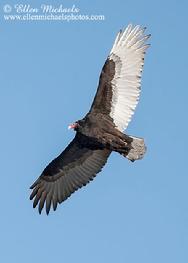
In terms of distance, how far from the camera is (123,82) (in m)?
20.8

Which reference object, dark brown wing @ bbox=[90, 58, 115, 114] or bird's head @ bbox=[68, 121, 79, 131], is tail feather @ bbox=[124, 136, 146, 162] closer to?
dark brown wing @ bbox=[90, 58, 115, 114]

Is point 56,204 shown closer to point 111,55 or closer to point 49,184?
point 49,184

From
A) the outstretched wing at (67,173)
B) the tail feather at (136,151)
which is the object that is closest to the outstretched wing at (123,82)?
the tail feather at (136,151)

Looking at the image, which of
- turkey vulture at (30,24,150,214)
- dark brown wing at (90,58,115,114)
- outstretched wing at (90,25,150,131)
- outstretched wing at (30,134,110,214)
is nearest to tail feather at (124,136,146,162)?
turkey vulture at (30,24,150,214)

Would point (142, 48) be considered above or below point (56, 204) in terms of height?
above

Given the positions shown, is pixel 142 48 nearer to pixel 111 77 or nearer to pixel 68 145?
pixel 111 77

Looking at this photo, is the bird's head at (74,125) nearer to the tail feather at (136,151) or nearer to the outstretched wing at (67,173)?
the outstretched wing at (67,173)

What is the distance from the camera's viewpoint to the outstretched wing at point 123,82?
20688mm

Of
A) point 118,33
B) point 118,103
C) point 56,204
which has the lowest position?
point 56,204

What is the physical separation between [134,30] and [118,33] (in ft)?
1.06

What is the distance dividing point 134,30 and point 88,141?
2.40 m

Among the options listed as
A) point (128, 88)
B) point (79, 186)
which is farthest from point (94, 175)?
point (128, 88)

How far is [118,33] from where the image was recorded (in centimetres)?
2081

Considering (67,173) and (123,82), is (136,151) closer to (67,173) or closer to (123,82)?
(123,82)
